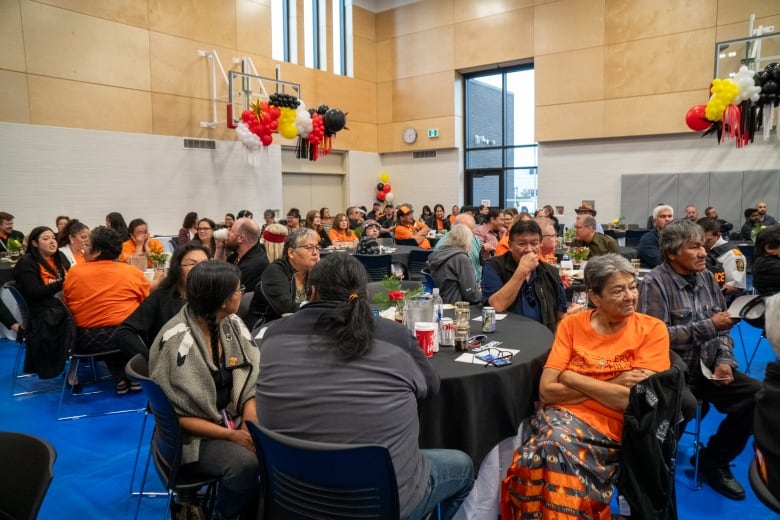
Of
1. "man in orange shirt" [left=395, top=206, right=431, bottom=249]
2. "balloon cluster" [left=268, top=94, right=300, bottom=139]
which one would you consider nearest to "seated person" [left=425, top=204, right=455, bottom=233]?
"man in orange shirt" [left=395, top=206, right=431, bottom=249]

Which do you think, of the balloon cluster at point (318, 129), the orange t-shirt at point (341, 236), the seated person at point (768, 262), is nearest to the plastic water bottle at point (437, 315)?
the seated person at point (768, 262)

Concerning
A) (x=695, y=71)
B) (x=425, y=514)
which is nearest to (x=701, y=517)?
(x=425, y=514)

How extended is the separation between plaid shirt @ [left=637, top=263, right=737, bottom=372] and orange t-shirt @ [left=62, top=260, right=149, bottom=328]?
3586 millimetres

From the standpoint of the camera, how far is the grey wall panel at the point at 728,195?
10469mm

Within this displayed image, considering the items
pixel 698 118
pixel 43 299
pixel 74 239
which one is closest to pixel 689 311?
pixel 43 299

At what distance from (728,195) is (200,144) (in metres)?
10.9

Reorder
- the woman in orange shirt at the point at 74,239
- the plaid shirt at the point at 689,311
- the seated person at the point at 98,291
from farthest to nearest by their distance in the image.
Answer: the woman in orange shirt at the point at 74,239 < the seated person at the point at 98,291 < the plaid shirt at the point at 689,311

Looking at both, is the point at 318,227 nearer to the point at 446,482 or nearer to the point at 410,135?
the point at 410,135

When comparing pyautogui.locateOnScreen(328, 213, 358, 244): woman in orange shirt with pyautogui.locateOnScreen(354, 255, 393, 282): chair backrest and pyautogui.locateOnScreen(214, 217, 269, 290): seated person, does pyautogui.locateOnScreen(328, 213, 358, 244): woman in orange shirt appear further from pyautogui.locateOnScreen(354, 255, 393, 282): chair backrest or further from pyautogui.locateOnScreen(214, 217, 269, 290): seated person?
pyautogui.locateOnScreen(214, 217, 269, 290): seated person

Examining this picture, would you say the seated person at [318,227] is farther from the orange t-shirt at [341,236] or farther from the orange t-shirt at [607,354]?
the orange t-shirt at [607,354]

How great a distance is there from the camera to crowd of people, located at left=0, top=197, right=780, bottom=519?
1.61 m

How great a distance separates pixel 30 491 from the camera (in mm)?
1271

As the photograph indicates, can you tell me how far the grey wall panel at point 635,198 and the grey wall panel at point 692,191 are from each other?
1.99ft

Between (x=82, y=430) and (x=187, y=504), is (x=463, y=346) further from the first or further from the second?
(x=82, y=430)
